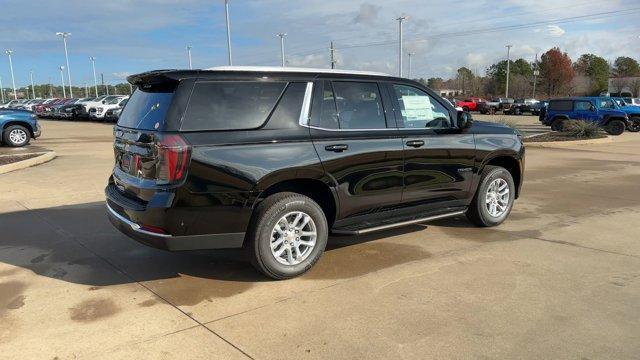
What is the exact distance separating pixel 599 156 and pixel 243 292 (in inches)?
525

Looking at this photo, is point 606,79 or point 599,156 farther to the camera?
point 606,79

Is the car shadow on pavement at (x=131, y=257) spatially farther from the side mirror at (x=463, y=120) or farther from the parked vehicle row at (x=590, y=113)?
the parked vehicle row at (x=590, y=113)

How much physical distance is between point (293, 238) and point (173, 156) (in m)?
1.29

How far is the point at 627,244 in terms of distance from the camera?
569 cm

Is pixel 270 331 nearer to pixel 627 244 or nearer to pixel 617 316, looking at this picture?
pixel 617 316

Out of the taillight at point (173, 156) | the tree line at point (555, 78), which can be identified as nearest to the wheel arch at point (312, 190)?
the taillight at point (173, 156)

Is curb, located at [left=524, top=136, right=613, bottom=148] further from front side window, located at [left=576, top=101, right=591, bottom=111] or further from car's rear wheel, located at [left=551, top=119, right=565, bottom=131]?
front side window, located at [left=576, top=101, right=591, bottom=111]

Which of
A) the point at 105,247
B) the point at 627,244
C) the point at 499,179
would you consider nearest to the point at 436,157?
the point at 499,179

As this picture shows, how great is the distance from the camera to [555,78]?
288 feet

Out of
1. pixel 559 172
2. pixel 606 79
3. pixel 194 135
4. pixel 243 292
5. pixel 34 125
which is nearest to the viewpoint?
pixel 194 135

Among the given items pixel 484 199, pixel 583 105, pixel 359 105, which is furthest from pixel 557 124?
pixel 359 105

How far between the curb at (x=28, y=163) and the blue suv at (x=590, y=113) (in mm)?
19587

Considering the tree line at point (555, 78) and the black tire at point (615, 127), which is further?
the tree line at point (555, 78)

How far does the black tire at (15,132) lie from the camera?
16.3 metres
